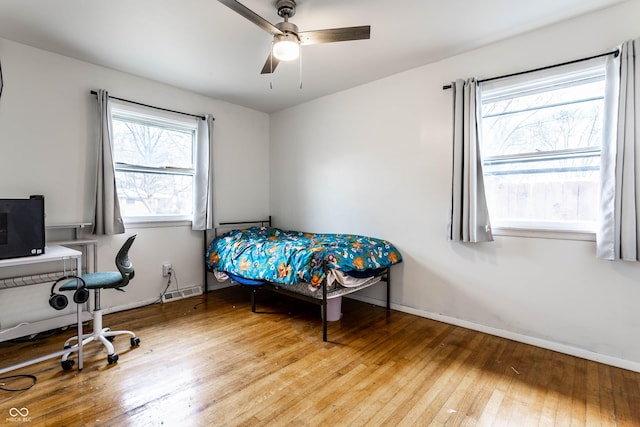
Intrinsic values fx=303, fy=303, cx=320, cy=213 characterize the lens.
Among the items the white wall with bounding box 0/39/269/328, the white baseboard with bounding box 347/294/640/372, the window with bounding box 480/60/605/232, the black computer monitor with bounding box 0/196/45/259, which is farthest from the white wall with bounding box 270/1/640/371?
the black computer monitor with bounding box 0/196/45/259

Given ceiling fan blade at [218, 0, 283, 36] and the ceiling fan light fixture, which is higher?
ceiling fan blade at [218, 0, 283, 36]

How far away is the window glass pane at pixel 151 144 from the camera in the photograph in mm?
3273

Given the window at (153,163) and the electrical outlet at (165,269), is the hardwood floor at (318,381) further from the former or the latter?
the window at (153,163)

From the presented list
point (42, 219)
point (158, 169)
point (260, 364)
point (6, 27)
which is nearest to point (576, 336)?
point (260, 364)

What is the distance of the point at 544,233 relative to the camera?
2.44 m

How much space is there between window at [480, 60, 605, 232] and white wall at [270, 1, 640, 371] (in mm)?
145

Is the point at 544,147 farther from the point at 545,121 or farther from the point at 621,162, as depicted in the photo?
the point at 621,162

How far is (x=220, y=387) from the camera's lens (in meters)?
1.90

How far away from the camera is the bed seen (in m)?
2.59

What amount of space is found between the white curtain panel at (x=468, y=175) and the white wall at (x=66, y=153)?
2.89 meters

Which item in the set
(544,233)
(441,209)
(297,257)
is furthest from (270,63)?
(544,233)

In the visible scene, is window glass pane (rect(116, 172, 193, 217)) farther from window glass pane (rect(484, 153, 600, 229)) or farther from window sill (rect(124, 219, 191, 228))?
window glass pane (rect(484, 153, 600, 229))

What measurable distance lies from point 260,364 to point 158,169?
2540 mm

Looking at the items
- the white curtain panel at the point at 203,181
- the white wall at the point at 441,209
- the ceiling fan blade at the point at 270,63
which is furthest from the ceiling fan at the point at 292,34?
the white curtain panel at the point at 203,181
